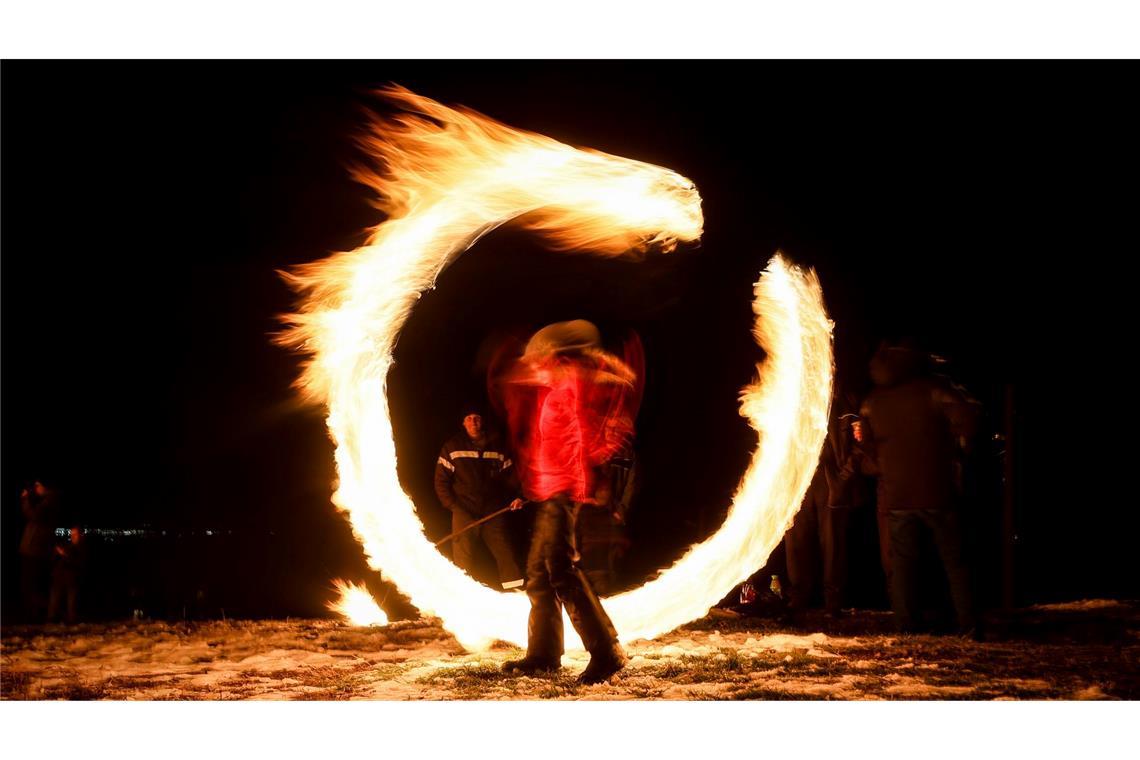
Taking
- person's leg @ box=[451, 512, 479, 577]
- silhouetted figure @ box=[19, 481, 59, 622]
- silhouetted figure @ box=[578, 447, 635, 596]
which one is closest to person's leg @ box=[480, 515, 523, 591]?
person's leg @ box=[451, 512, 479, 577]

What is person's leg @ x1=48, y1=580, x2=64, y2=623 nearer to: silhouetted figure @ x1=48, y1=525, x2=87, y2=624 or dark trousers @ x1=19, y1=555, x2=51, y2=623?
silhouetted figure @ x1=48, y1=525, x2=87, y2=624

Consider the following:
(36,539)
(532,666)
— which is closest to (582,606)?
(532,666)

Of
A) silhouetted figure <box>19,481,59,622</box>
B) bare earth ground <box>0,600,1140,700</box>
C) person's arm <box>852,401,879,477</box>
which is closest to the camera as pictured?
bare earth ground <box>0,600,1140,700</box>

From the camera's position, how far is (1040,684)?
537cm

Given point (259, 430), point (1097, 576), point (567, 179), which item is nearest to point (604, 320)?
point (567, 179)

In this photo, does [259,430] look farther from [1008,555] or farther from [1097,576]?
[1097,576]

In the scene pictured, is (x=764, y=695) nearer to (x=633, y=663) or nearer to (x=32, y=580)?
(x=633, y=663)

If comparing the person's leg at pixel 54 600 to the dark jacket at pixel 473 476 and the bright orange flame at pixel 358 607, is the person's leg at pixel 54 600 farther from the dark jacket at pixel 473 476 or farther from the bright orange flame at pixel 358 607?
the dark jacket at pixel 473 476

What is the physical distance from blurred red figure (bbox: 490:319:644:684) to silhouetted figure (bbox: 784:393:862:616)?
174 centimetres

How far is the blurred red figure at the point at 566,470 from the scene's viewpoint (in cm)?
557

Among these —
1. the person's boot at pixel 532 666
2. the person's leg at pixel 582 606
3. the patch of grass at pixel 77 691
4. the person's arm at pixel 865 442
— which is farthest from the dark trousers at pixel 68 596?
the person's arm at pixel 865 442

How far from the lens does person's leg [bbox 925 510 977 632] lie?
21.1 feet

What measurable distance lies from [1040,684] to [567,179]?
386 cm

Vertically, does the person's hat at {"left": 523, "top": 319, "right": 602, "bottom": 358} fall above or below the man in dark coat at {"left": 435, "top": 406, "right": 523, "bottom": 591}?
above
